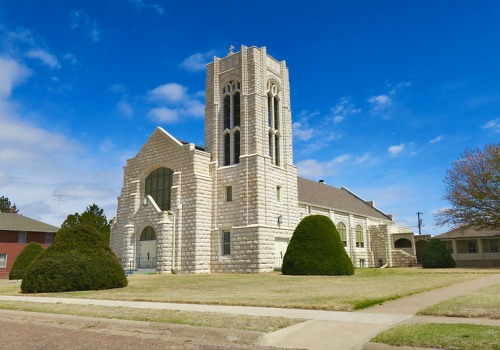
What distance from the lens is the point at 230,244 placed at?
33.4 m

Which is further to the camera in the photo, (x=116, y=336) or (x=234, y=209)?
(x=234, y=209)

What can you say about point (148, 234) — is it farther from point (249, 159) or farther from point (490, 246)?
point (490, 246)

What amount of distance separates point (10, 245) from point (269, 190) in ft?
102

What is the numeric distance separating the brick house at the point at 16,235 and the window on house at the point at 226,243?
25967mm

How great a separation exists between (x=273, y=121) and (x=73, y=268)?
2358 cm

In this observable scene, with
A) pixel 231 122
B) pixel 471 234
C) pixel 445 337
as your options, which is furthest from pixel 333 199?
pixel 445 337

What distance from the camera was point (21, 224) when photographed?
4856 centimetres

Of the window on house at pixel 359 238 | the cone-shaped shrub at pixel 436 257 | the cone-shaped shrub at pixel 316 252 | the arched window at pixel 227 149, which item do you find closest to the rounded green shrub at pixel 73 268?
the cone-shaped shrub at pixel 316 252

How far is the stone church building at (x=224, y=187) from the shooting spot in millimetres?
33062

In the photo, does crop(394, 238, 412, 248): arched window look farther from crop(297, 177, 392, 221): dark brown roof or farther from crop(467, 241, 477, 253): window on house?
crop(467, 241, 477, 253): window on house

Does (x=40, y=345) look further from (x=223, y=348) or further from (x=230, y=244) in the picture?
(x=230, y=244)

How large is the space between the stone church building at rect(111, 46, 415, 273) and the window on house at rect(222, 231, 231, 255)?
8 centimetres

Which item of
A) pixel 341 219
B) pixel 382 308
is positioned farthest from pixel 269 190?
pixel 382 308

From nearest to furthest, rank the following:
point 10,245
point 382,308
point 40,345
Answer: point 40,345, point 382,308, point 10,245
